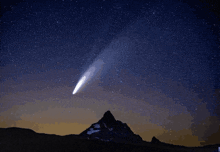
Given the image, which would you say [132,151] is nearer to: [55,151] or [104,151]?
[104,151]

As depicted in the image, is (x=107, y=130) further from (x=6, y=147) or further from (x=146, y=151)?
(x=6, y=147)

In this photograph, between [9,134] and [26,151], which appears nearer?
[26,151]

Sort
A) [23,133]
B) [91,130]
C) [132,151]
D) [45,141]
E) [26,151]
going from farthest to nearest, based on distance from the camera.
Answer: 1. [91,130]
2. [23,133]
3. [132,151]
4. [45,141]
5. [26,151]

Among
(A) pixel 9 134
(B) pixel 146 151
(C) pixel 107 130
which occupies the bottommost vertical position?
(B) pixel 146 151

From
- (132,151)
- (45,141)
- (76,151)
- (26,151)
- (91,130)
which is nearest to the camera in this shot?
(26,151)

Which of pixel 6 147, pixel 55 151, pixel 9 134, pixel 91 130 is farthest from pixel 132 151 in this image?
pixel 91 130

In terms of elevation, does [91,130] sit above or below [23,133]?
above

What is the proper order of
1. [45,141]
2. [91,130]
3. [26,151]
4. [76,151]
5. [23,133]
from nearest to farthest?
[26,151] < [76,151] < [45,141] < [23,133] < [91,130]

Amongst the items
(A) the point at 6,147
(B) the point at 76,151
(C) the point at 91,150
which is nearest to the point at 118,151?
(C) the point at 91,150

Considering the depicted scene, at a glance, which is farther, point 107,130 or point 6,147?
point 107,130
